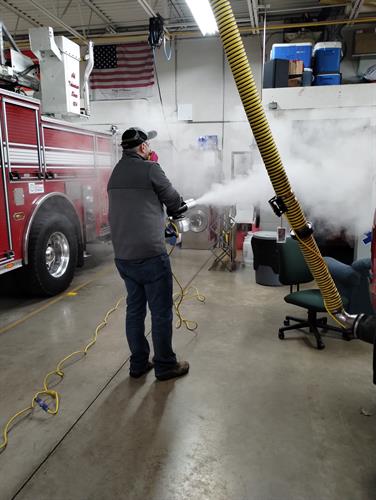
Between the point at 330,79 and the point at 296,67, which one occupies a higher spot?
the point at 296,67

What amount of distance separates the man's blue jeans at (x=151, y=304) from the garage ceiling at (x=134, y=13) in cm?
596

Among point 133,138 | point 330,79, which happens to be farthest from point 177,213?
point 330,79

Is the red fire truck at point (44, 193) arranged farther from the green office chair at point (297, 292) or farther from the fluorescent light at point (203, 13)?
the green office chair at point (297, 292)

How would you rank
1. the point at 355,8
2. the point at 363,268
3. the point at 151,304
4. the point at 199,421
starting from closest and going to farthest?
the point at 199,421, the point at 151,304, the point at 363,268, the point at 355,8

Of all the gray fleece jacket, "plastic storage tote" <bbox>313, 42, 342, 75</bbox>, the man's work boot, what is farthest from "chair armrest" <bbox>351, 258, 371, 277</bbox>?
"plastic storage tote" <bbox>313, 42, 342, 75</bbox>

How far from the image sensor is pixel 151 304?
2908 mm

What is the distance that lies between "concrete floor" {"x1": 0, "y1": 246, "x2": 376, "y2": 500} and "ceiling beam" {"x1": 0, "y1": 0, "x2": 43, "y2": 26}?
21.9ft

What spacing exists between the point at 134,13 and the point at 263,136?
317 inches

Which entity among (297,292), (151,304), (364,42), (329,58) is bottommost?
(297,292)

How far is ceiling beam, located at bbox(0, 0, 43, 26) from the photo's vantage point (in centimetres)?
759

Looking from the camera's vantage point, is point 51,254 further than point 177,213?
Yes

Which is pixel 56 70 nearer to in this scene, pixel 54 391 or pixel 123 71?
pixel 54 391

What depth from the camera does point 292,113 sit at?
605 cm

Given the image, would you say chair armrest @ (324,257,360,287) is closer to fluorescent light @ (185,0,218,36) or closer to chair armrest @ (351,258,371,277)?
chair armrest @ (351,258,371,277)
